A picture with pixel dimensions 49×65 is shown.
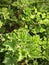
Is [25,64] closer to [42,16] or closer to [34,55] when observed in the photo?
[34,55]

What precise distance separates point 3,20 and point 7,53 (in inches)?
28.3

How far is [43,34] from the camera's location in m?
2.83

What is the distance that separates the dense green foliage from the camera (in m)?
2.30

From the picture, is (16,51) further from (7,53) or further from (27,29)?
(27,29)

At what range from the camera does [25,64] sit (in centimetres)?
244

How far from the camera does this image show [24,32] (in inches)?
101

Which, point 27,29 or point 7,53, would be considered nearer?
Answer: point 7,53

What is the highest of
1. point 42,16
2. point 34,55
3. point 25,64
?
point 42,16

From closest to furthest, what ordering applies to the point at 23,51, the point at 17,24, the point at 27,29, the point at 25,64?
the point at 23,51, the point at 25,64, the point at 27,29, the point at 17,24

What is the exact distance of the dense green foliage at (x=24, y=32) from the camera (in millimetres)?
2299

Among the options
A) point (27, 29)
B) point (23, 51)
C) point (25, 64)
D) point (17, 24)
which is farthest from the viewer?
point (17, 24)

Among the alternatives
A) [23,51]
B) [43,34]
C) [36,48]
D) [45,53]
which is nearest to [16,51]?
[23,51]

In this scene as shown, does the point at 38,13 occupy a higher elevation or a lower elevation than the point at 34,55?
higher

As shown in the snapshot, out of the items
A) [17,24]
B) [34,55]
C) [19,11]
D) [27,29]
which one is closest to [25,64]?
[34,55]
